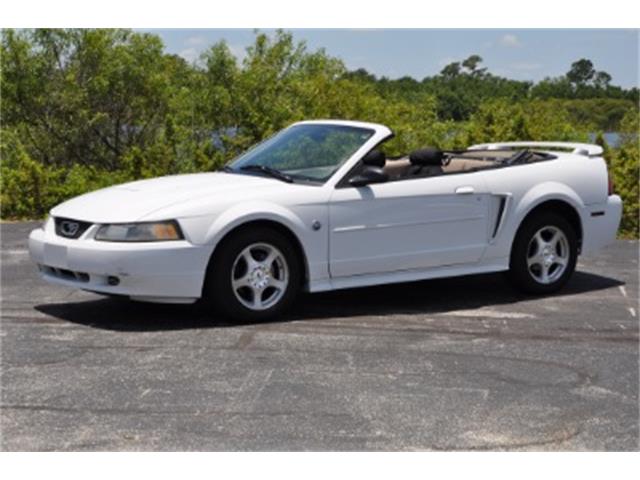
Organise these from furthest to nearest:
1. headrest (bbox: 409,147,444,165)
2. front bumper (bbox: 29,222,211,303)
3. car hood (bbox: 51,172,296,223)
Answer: headrest (bbox: 409,147,444,165), car hood (bbox: 51,172,296,223), front bumper (bbox: 29,222,211,303)

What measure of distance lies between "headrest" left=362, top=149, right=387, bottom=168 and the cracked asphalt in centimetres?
108

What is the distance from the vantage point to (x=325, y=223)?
8.29m

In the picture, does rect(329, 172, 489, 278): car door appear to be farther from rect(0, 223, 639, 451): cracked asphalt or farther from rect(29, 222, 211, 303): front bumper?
rect(29, 222, 211, 303): front bumper

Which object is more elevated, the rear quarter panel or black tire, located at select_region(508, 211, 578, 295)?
the rear quarter panel

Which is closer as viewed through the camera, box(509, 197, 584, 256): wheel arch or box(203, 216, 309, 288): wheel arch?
box(203, 216, 309, 288): wheel arch

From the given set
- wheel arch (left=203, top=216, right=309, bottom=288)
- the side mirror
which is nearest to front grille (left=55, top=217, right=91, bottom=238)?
wheel arch (left=203, top=216, right=309, bottom=288)

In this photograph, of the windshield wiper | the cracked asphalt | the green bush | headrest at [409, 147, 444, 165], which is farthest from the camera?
the green bush

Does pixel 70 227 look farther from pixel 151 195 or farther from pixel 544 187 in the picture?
pixel 544 187

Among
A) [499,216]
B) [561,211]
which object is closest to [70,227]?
[499,216]

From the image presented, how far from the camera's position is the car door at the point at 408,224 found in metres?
8.40

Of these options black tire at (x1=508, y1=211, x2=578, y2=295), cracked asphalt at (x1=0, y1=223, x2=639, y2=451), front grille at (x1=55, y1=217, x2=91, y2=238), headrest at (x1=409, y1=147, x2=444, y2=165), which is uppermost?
headrest at (x1=409, y1=147, x2=444, y2=165)

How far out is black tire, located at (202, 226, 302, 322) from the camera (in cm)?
791

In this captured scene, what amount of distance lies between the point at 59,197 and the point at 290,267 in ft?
28.2

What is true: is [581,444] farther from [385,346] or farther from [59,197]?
[59,197]
